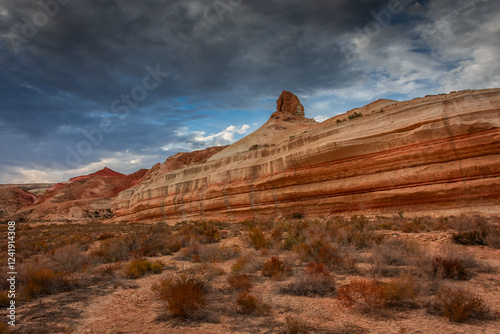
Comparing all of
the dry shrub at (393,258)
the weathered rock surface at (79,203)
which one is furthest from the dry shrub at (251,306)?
the weathered rock surface at (79,203)

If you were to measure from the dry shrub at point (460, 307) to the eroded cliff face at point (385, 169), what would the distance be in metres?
9.94

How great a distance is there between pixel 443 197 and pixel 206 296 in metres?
12.5

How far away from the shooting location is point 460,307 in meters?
3.56

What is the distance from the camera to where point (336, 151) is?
54.5ft

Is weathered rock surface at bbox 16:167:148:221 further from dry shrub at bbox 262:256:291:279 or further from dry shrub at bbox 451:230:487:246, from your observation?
dry shrub at bbox 451:230:487:246

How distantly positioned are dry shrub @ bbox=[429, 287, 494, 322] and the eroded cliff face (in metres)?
9.94

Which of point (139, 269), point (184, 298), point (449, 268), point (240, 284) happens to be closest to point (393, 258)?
point (449, 268)

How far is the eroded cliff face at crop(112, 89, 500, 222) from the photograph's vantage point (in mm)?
12031

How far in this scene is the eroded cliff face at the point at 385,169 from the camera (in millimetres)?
12031

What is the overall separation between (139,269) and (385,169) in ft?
43.2

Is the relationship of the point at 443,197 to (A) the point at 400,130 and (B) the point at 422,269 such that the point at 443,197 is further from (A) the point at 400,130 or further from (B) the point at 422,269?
(B) the point at 422,269

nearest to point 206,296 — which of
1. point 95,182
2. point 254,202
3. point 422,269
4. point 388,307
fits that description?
point 388,307

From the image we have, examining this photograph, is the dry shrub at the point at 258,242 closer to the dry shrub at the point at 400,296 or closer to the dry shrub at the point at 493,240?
the dry shrub at the point at 400,296

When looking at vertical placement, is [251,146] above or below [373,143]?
above
